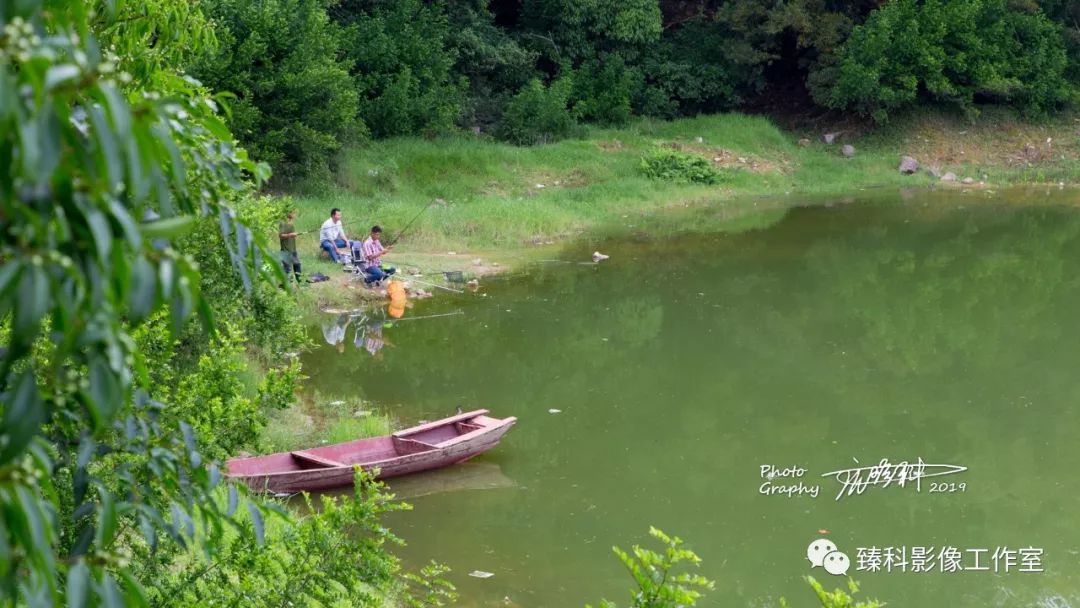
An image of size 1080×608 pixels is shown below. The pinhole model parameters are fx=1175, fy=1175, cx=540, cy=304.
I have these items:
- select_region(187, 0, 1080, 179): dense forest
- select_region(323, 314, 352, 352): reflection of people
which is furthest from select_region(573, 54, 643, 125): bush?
select_region(323, 314, 352, 352): reflection of people

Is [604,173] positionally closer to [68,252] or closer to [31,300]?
[68,252]

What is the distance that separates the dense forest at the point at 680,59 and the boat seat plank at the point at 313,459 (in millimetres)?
12851

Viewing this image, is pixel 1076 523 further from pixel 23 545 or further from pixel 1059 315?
pixel 23 545

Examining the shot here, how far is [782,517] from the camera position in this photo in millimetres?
8688

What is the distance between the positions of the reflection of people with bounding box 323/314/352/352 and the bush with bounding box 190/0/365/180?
3963 mm

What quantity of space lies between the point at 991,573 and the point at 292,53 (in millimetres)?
13024

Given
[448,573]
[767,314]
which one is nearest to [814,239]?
[767,314]

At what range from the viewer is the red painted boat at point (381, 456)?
8.46 m

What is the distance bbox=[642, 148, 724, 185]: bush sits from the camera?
2309 cm

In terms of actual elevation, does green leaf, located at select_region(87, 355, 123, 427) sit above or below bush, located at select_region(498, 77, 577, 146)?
above

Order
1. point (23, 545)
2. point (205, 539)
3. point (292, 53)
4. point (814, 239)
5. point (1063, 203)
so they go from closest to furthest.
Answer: point (23, 545)
point (205, 539)
point (292, 53)
point (814, 239)
point (1063, 203)

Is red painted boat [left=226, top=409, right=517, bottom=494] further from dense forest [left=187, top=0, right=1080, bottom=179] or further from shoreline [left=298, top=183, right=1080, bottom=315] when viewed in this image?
dense forest [left=187, top=0, right=1080, bottom=179]

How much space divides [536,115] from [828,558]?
56.0ft
